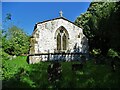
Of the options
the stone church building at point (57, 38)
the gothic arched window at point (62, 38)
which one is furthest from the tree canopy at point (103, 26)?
the gothic arched window at point (62, 38)

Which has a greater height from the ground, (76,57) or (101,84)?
(76,57)

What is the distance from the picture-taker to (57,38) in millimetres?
35875

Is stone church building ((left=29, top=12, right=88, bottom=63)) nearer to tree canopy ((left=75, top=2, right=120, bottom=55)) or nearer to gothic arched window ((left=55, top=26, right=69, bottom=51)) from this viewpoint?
gothic arched window ((left=55, top=26, right=69, bottom=51))

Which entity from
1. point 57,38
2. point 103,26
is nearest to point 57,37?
point 57,38

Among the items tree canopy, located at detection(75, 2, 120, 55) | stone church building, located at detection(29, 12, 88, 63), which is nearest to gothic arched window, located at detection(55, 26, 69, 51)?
stone church building, located at detection(29, 12, 88, 63)

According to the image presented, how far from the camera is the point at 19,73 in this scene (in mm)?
17297

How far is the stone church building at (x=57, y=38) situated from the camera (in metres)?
34.6

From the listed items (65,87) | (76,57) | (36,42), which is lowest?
(65,87)

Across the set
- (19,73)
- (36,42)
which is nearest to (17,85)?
(19,73)

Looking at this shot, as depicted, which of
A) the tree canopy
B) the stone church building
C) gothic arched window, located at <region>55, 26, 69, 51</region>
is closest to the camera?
the tree canopy

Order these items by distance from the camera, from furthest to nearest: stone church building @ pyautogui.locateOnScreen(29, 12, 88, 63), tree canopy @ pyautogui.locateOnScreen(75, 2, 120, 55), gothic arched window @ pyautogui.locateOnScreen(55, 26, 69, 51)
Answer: gothic arched window @ pyautogui.locateOnScreen(55, 26, 69, 51)
stone church building @ pyautogui.locateOnScreen(29, 12, 88, 63)
tree canopy @ pyautogui.locateOnScreen(75, 2, 120, 55)

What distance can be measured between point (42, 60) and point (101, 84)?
58.2 ft

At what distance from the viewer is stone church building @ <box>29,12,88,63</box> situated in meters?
34.6

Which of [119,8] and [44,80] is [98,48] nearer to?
[119,8]
